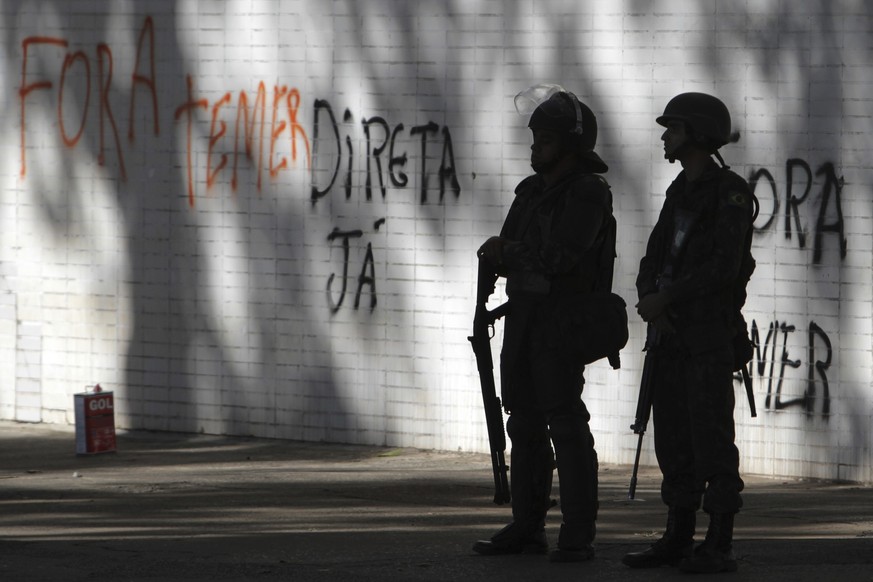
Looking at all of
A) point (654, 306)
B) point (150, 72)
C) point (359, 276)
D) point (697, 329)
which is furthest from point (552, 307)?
point (150, 72)

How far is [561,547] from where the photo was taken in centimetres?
660

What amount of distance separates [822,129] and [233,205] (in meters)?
4.25

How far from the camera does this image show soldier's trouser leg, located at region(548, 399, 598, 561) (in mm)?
6512

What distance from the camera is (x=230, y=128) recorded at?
11.7 m

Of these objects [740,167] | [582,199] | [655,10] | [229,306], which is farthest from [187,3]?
[582,199]

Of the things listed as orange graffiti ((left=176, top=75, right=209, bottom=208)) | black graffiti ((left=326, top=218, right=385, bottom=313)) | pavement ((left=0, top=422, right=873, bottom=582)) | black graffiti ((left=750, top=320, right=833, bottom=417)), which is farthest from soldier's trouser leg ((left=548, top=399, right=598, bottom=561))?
orange graffiti ((left=176, top=75, right=209, bottom=208))

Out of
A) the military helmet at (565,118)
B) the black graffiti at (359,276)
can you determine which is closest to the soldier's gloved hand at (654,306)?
the military helmet at (565,118)

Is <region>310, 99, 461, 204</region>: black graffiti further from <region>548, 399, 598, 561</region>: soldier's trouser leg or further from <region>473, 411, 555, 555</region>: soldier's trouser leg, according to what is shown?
<region>548, 399, 598, 561</region>: soldier's trouser leg

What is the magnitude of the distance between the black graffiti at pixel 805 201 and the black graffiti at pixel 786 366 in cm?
47

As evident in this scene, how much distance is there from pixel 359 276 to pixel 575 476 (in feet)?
16.4

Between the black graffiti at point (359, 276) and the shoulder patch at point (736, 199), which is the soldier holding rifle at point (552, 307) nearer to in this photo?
the shoulder patch at point (736, 199)

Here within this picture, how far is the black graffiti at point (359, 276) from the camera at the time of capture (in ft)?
37.0

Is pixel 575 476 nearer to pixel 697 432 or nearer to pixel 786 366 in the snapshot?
pixel 697 432

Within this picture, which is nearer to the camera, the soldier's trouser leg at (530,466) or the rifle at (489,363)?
the soldier's trouser leg at (530,466)
